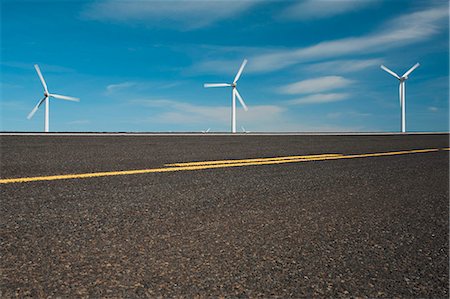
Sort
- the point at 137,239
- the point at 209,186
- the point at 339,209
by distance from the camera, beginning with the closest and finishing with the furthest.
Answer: the point at 137,239, the point at 339,209, the point at 209,186

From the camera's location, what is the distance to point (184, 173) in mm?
5402

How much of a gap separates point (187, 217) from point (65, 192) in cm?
155

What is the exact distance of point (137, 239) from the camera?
2.38 m

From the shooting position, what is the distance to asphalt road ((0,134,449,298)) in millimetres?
1750

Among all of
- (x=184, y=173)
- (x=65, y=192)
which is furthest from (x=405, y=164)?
(x=65, y=192)

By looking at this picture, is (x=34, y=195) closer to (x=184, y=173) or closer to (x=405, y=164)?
(x=184, y=173)

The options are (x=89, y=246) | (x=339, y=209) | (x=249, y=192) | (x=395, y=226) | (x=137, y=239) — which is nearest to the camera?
(x=89, y=246)

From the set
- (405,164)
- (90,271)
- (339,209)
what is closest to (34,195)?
(90,271)

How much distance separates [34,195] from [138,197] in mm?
969

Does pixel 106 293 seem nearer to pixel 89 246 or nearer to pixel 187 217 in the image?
pixel 89 246

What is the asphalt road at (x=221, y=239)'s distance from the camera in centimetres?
175

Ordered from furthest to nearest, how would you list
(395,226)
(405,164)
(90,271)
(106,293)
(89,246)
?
(405,164)
(395,226)
(89,246)
(90,271)
(106,293)

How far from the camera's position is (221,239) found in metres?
2.42

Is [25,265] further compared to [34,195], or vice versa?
[34,195]
